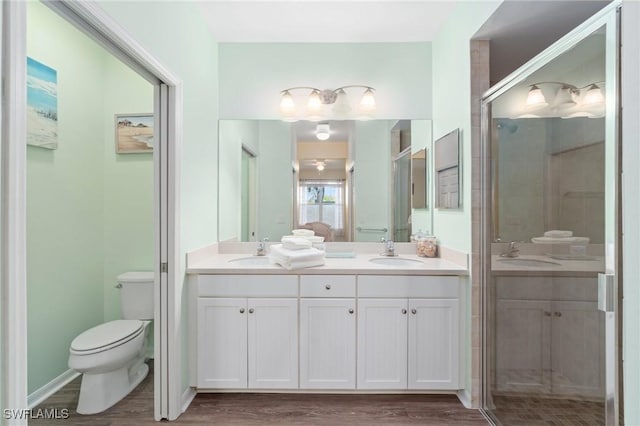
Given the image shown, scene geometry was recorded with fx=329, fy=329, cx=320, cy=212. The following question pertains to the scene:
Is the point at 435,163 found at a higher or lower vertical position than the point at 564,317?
higher

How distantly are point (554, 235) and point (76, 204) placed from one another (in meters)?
2.84

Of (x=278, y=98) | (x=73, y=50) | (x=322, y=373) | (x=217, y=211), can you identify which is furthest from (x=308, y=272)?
(x=73, y=50)

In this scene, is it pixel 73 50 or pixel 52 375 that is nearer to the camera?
pixel 52 375

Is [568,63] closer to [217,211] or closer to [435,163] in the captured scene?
[435,163]

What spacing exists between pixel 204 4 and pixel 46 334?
2297 millimetres

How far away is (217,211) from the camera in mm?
2559

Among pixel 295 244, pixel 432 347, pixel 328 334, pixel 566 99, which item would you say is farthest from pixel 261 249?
pixel 566 99

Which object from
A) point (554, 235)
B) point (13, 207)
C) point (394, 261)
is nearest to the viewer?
point (13, 207)

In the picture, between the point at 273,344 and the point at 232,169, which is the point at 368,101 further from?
the point at 273,344

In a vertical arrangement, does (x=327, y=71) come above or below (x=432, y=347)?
above

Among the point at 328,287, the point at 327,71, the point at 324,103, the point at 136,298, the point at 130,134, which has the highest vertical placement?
the point at 327,71

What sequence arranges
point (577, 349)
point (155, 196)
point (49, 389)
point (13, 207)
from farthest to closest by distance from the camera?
point (49, 389) → point (155, 196) → point (577, 349) → point (13, 207)

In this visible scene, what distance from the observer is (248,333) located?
2.01m

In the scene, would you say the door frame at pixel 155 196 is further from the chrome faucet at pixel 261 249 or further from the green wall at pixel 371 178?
the green wall at pixel 371 178
